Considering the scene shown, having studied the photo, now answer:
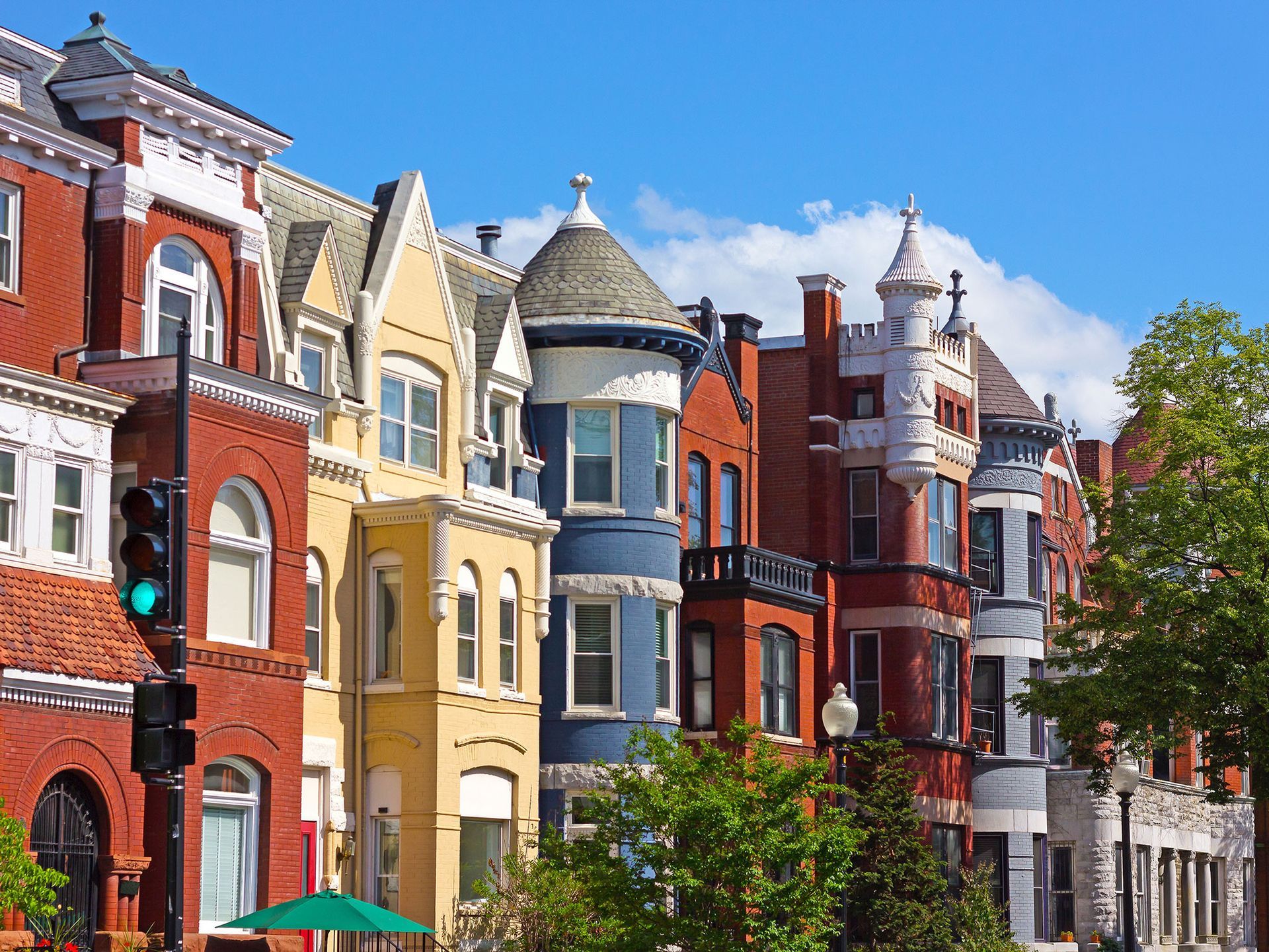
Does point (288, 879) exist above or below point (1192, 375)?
below

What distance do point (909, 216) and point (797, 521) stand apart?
7715 mm

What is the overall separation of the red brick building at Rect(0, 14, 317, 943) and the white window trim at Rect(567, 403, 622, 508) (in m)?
9.40

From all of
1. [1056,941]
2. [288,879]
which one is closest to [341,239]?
[288,879]

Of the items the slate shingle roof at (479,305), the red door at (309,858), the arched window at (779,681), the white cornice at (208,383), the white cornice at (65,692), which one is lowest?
the red door at (309,858)

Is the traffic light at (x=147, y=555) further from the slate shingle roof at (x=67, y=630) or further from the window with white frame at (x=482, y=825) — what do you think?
the window with white frame at (x=482, y=825)

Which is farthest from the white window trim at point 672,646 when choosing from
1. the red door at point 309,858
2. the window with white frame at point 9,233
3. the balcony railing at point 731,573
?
the window with white frame at point 9,233

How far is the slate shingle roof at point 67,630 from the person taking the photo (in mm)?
25266

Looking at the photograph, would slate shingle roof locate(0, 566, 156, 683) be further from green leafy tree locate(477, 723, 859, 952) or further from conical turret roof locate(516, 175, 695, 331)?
conical turret roof locate(516, 175, 695, 331)

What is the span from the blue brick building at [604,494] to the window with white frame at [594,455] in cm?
3

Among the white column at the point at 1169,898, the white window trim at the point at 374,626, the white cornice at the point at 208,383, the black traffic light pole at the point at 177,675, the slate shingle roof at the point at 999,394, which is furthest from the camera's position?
the white column at the point at 1169,898

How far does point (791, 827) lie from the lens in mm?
30359

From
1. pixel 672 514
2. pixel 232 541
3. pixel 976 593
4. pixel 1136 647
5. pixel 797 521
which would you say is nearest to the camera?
pixel 232 541

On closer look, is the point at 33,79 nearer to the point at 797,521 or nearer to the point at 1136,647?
the point at 797,521

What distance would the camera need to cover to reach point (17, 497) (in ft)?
86.8
